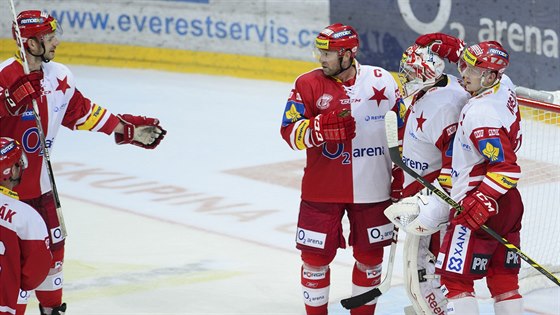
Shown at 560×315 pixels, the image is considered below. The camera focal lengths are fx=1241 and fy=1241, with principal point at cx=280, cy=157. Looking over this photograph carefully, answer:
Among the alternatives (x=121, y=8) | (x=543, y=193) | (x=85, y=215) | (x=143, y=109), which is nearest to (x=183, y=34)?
(x=121, y=8)

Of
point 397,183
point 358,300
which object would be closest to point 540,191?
point 397,183

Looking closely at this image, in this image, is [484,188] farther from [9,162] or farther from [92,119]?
[92,119]

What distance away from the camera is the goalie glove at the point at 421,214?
520 centimetres

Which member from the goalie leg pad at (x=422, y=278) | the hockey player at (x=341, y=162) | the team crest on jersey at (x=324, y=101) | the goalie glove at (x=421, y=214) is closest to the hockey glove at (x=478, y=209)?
the goalie glove at (x=421, y=214)

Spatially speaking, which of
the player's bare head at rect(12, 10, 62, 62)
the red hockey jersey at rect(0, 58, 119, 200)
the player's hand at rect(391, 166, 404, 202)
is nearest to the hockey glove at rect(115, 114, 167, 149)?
the red hockey jersey at rect(0, 58, 119, 200)

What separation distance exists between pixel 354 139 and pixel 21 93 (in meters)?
1.51

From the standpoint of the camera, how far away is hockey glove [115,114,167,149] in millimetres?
6141

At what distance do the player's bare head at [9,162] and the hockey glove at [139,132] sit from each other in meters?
1.43

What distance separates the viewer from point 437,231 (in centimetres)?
540

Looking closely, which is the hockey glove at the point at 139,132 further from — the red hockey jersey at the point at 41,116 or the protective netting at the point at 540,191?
the protective netting at the point at 540,191

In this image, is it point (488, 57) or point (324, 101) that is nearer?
point (488, 57)

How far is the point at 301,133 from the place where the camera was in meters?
5.52

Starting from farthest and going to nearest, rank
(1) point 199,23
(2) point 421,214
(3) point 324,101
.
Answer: (1) point 199,23, (3) point 324,101, (2) point 421,214

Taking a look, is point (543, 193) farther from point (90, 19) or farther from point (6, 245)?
point (90, 19)
